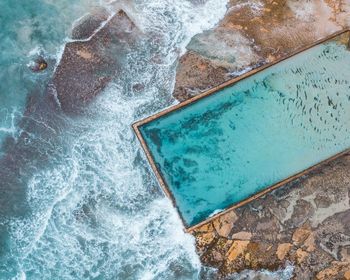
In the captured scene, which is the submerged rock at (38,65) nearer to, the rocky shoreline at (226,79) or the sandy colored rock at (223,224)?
the rocky shoreline at (226,79)

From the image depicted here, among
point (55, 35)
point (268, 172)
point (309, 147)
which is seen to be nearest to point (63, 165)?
point (55, 35)

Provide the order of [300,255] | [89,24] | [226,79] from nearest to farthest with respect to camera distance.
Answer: [300,255] < [226,79] < [89,24]

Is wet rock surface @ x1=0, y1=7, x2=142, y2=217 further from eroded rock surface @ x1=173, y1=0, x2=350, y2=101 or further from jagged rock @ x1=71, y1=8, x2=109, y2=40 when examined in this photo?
eroded rock surface @ x1=173, y1=0, x2=350, y2=101

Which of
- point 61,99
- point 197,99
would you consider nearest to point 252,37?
point 197,99

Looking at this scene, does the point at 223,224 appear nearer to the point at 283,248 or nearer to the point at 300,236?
the point at 283,248

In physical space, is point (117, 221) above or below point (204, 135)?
below

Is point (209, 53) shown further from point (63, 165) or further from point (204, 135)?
point (63, 165)

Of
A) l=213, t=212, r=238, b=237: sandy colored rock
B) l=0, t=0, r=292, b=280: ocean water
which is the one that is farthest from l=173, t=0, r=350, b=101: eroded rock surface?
l=213, t=212, r=238, b=237: sandy colored rock
